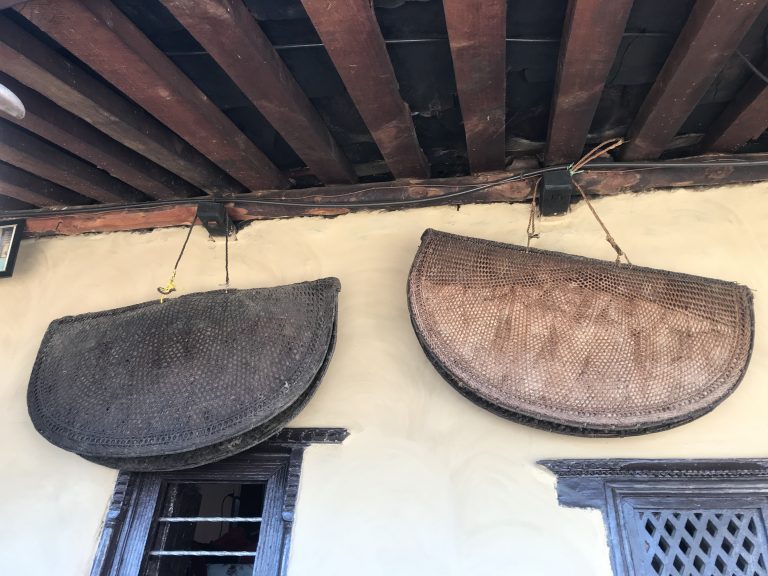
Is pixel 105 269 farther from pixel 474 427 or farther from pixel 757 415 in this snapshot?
pixel 757 415

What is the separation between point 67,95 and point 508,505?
1.46 meters

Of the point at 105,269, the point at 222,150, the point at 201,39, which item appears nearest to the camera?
the point at 201,39

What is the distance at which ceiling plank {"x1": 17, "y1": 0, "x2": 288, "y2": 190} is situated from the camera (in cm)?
119

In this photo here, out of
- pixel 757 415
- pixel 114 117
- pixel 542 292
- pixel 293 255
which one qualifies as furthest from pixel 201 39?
pixel 757 415

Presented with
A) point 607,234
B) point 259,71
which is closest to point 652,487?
point 607,234

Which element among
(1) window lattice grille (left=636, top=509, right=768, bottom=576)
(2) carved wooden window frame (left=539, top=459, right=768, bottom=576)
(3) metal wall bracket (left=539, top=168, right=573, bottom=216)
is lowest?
(1) window lattice grille (left=636, top=509, right=768, bottom=576)

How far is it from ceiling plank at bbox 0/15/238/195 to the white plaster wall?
0.29 m

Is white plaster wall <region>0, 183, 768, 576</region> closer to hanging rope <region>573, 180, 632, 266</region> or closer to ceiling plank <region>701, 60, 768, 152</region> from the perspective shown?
hanging rope <region>573, 180, 632, 266</region>

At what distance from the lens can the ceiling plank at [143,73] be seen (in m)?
1.19

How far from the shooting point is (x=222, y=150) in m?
1.66

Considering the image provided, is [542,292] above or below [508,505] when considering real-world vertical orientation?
above

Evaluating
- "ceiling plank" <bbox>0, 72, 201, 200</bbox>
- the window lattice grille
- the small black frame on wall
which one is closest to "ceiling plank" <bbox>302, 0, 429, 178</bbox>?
"ceiling plank" <bbox>0, 72, 201, 200</bbox>

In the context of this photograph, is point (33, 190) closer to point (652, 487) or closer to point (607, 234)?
point (607, 234)

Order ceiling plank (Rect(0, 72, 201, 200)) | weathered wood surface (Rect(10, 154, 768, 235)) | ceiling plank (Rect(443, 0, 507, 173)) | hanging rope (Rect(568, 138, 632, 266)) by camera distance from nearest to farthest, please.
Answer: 1. ceiling plank (Rect(443, 0, 507, 173))
2. ceiling plank (Rect(0, 72, 201, 200))
3. hanging rope (Rect(568, 138, 632, 266))
4. weathered wood surface (Rect(10, 154, 768, 235))
